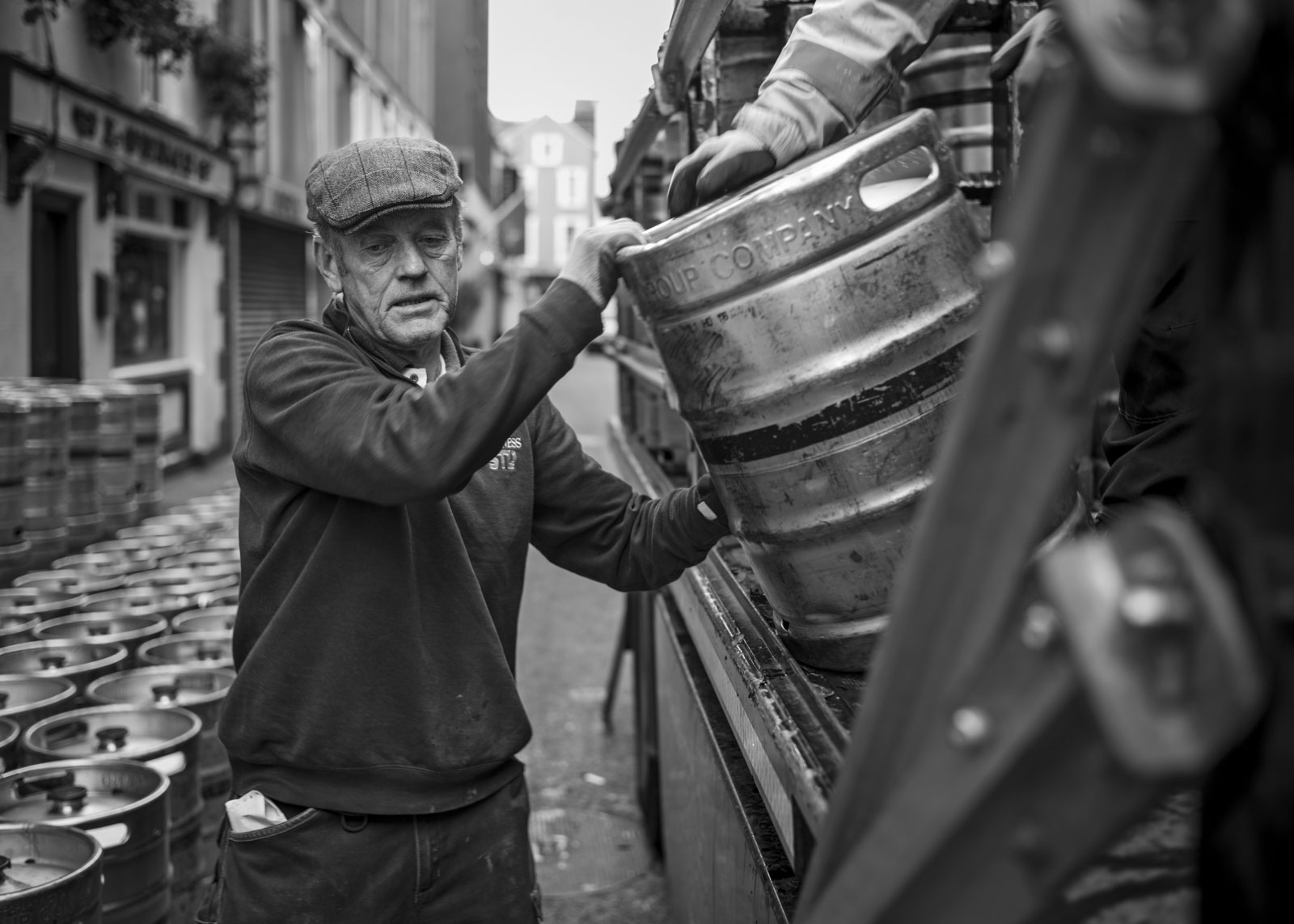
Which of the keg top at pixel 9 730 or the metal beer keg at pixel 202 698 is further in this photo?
the metal beer keg at pixel 202 698

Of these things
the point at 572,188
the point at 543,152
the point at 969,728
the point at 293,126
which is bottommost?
the point at 969,728

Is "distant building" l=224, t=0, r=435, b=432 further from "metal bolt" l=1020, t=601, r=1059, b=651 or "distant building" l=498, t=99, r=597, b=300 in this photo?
"distant building" l=498, t=99, r=597, b=300

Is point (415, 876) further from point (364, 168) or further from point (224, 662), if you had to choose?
point (224, 662)

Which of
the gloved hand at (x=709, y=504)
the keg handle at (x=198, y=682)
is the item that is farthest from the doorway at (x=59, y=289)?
the gloved hand at (x=709, y=504)

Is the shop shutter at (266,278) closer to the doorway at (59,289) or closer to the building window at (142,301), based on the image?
the building window at (142,301)

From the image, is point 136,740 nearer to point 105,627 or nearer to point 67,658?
point 67,658

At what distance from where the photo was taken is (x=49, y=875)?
246 centimetres

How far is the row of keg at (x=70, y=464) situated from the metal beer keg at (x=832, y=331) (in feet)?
19.4

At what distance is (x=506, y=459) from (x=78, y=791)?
125 cm

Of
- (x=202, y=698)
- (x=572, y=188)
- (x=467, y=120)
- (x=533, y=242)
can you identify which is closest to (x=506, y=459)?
(x=202, y=698)

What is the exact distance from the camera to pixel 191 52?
11867mm

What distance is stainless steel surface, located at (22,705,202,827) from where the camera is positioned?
3.04 meters

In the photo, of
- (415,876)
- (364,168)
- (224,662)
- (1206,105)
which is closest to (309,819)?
(415,876)

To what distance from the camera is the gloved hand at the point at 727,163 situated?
178cm
